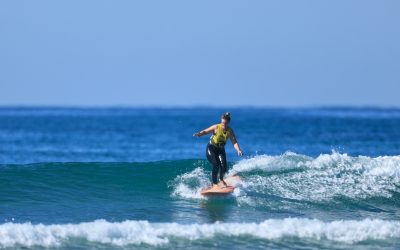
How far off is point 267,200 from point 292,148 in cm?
2315

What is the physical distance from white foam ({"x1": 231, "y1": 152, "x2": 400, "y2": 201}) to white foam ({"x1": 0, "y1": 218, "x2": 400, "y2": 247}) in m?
3.29

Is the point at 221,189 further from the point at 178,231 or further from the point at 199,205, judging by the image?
the point at 178,231

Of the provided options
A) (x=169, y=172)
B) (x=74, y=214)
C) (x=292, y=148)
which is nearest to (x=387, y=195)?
(x=169, y=172)

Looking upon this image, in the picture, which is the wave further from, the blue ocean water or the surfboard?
the surfboard

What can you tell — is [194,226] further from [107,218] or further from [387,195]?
[387,195]

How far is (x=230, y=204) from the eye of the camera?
1752 centimetres

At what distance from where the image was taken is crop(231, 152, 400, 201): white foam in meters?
18.9

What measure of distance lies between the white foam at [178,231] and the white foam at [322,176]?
3.29 meters

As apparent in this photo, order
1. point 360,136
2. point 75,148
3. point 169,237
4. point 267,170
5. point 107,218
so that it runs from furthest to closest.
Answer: point 360,136 < point 75,148 < point 267,170 < point 107,218 < point 169,237

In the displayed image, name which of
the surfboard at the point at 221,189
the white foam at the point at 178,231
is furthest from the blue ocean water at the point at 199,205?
the surfboard at the point at 221,189

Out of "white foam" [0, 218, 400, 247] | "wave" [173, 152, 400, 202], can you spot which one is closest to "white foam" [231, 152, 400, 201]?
"wave" [173, 152, 400, 202]

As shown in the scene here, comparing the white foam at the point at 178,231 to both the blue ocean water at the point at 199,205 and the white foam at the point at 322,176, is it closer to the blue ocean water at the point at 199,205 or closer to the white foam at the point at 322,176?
the blue ocean water at the point at 199,205

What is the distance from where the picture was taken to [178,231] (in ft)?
47.9

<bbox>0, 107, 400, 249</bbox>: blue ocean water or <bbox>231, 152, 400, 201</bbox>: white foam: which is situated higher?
<bbox>231, 152, 400, 201</bbox>: white foam
